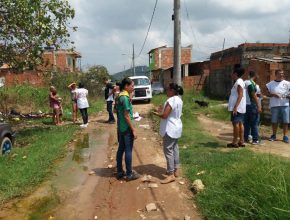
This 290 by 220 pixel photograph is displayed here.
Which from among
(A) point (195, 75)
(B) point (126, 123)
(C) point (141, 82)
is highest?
(A) point (195, 75)

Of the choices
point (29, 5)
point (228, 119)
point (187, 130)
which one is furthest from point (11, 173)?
point (228, 119)

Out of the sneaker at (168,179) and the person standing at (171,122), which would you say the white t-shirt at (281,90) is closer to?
the person standing at (171,122)

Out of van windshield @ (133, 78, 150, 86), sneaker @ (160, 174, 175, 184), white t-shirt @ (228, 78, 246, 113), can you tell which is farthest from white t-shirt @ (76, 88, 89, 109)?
van windshield @ (133, 78, 150, 86)

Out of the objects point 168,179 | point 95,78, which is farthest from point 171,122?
point 95,78

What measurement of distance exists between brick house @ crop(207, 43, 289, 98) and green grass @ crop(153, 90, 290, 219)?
10740 mm

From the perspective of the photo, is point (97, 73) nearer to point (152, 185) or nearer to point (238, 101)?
point (238, 101)

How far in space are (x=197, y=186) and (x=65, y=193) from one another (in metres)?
2.18

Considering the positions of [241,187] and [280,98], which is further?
[280,98]

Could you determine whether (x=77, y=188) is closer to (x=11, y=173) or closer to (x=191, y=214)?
(x=11, y=173)

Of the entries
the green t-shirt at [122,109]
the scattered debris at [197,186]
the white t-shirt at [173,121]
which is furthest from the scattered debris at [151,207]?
the green t-shirt at [122,109]

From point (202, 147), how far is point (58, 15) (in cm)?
602

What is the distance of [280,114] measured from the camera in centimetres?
973

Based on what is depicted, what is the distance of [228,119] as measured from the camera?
14.6m

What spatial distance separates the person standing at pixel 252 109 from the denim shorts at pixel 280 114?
2.57 ft
